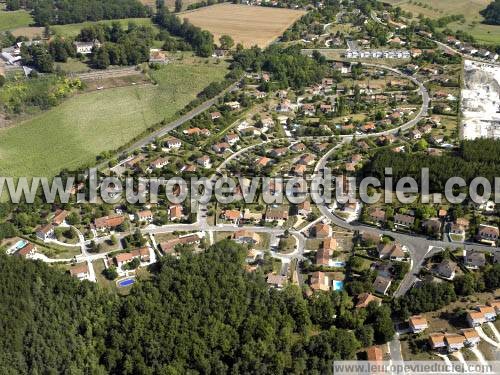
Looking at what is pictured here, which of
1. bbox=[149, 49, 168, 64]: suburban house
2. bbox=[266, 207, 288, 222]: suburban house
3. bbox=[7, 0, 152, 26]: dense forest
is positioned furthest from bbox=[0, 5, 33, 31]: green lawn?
bbox=[266, 207, 288, 222]: suburban house

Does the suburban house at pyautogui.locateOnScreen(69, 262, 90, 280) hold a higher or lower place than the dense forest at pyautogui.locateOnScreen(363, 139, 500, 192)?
lower

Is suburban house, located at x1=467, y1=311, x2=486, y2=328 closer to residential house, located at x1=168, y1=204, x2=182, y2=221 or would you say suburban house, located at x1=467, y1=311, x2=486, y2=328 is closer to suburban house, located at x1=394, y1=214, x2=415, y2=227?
suburban house, located at x1=394, y1=214, x2=415, y2=227

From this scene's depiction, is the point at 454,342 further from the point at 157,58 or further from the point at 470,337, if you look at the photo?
the point at 157,58

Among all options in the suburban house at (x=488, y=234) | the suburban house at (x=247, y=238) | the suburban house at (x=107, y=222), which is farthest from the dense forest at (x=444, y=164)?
the suburban house at (x=107, y=222)

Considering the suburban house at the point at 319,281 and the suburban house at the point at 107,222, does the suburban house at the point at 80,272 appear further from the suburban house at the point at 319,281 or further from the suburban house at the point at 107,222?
the suburban house at the point at 319,281

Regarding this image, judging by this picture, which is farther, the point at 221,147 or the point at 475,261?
the point at 221,147

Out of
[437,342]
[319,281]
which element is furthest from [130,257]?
[437,342]
